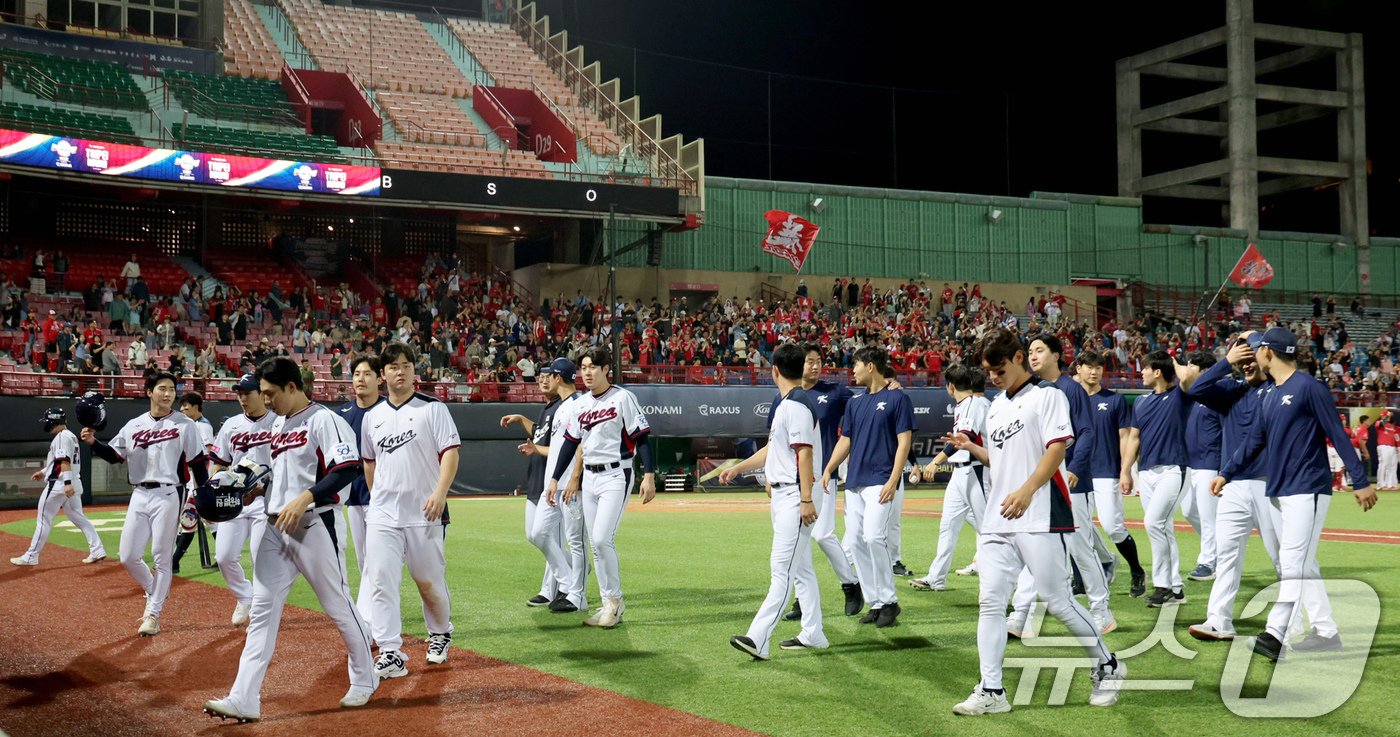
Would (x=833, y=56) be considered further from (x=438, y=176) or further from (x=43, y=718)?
(x=43, y=718)

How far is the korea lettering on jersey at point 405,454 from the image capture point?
7.39m

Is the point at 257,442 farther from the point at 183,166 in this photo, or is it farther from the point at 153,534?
the point at 183,166

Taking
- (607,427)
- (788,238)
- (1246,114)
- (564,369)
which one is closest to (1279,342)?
(607,427)

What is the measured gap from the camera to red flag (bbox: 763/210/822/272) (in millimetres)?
42812

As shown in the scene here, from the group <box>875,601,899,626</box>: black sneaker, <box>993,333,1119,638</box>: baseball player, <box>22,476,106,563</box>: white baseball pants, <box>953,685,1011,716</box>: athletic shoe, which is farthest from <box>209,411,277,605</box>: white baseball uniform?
<box>993,333,1119,638</box>: baseball player

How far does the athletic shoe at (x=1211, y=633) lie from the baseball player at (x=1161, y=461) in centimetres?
178

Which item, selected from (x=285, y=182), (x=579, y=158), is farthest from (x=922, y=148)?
(x=285, y=182)

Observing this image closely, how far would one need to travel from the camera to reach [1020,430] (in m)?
6.21

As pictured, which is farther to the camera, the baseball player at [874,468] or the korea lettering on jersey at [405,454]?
the baseball player at [874,468]

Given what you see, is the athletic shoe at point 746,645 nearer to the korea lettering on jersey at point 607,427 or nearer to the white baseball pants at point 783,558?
the white baseball pants at point 783,558

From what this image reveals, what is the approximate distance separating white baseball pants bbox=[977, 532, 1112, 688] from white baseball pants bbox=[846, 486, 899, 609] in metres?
2.68

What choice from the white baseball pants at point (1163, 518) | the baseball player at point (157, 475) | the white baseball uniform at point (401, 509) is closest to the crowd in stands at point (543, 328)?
→ the baseball player at point (157, 475)

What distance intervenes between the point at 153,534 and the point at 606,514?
4.04 meters

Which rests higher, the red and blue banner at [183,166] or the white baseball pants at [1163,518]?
the red and blue banner at [183,166]
